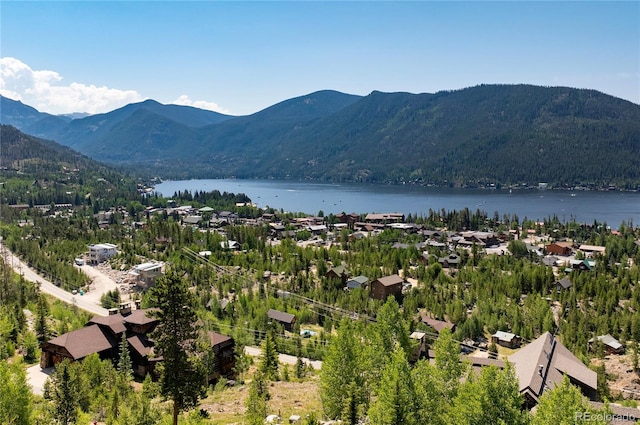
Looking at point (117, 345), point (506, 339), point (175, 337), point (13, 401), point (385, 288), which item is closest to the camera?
point (175, 337)

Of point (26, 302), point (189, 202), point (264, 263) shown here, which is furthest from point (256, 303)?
point (189, 202)

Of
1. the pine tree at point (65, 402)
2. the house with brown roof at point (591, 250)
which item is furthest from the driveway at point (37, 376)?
the house with brown roof at point (591, 250)

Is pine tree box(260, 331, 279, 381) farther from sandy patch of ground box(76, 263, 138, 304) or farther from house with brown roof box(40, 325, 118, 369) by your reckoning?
sandy patch of ground box(76, 263, 138, 304)

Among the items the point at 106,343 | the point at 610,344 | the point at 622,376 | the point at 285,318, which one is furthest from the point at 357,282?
the point at 106,343

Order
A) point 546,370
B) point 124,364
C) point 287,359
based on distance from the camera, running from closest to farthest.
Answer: point 546,370
point 124,364
point 287,359

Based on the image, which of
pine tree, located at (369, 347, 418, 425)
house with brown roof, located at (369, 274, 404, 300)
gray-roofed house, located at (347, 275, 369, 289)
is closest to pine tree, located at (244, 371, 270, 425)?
pine tree, located at (369, 347, 418, 425)

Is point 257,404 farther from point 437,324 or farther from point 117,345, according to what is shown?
point 437,324
